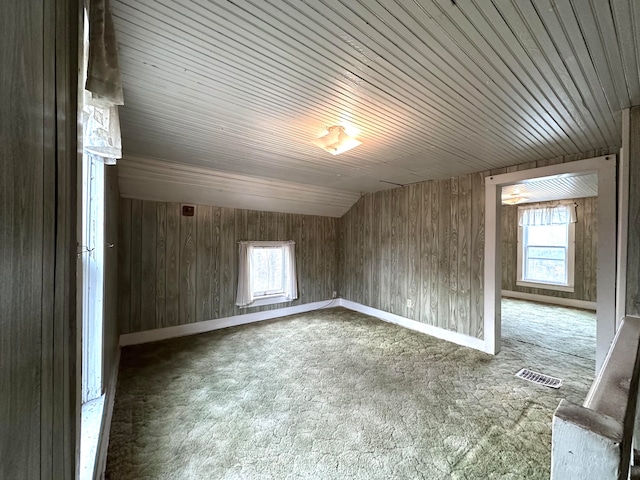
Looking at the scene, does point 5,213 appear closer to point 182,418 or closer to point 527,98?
point 182,418

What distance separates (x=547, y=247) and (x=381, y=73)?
Answer: 6.43 metres

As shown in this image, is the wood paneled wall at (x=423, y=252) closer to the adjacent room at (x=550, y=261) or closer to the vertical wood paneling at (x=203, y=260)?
the adjacent room at (x=550, y=261)

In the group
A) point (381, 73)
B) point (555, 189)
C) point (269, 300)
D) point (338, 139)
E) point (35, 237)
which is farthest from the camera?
point (555, 189)

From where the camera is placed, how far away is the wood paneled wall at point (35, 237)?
36 centimetres

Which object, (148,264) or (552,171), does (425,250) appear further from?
(148,264)

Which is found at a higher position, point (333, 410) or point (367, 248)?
point (367, 248)

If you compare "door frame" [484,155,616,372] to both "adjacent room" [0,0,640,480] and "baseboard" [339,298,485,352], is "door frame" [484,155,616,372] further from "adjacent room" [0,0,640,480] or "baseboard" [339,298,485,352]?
"baseboard" [339,298,485,352]

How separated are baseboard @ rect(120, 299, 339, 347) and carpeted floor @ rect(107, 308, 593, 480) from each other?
222 mm

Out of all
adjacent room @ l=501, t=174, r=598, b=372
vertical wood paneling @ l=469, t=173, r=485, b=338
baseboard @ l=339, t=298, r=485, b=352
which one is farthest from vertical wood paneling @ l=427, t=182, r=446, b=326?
adjacent room @ l=501, t=174, r=598, b=372

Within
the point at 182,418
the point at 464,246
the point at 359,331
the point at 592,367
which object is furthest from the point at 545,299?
the point at 182,418

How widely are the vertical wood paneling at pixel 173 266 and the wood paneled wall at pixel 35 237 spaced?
10.2ft

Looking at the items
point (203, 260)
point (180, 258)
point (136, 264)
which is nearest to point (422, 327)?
point (203, 260)

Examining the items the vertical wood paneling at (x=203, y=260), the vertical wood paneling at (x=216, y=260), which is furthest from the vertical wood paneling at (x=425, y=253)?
the vertical wood paneling at (x=203, y=260)

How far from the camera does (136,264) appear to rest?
3.22m
